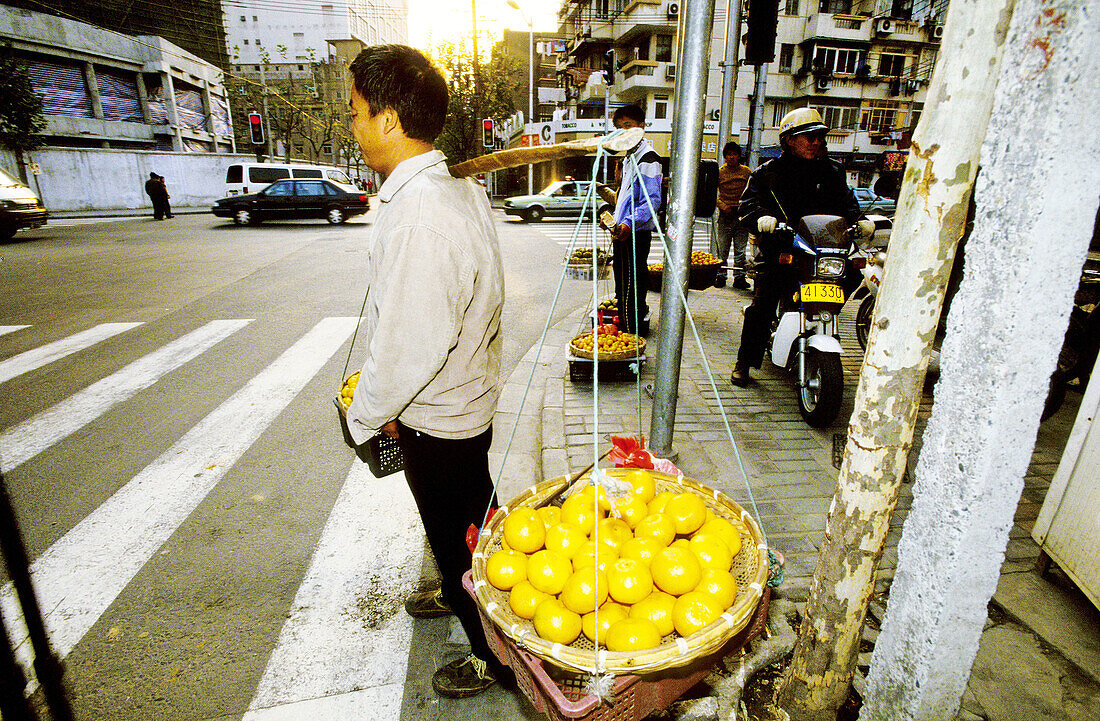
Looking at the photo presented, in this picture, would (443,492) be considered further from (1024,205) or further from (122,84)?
(122,84)

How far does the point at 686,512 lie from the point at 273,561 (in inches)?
83.6

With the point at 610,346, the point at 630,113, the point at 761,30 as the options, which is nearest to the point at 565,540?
the point at 610,346

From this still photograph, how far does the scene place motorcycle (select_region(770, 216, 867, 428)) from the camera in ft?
12.1

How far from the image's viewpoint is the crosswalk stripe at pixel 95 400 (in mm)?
3777

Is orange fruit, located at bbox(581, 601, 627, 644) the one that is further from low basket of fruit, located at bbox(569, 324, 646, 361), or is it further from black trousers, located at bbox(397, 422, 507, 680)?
low basket of fruit, located at bbox(569, 324, 646, 361)

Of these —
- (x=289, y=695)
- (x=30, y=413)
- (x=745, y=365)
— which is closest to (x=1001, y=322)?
(x=289, y=695)

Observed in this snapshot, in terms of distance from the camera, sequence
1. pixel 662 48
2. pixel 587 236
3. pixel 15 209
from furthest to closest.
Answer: pixel 662 48
pixel 587 236
pixel 15 209

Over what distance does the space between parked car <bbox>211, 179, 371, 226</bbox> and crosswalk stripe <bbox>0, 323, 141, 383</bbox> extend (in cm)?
1215

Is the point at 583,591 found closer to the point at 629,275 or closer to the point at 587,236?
the point at 629,275

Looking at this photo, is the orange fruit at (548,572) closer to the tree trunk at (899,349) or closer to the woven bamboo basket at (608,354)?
the tree trunk at (899,349)

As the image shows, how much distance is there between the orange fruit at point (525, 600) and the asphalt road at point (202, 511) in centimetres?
73

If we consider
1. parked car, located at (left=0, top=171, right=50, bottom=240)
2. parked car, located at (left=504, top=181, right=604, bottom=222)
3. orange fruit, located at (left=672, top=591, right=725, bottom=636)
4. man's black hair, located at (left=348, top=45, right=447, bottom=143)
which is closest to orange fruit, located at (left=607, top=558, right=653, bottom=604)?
orange fruit, located at (left=672, top=591, right=725, bottom=636)

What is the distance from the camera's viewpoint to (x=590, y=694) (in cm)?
133

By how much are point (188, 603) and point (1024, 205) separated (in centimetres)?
327
